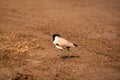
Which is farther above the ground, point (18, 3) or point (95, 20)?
point (18, 3)

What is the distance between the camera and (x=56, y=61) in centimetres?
729

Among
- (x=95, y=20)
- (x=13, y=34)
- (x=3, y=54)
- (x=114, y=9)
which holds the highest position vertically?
(x=114, y=9)

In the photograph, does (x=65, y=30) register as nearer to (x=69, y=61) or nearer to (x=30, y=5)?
(x=69, y=61)

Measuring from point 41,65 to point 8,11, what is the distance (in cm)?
702

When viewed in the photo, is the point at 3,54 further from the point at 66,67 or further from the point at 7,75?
the point at 66,67

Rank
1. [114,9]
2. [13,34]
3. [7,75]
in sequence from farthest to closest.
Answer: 1. [114,9]
2. [13,34]
3. [7,75]

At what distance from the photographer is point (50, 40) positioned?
8969mm

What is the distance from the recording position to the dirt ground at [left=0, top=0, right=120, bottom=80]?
6.65 metres

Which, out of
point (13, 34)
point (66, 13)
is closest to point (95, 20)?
point (66, 13)

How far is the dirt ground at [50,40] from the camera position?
665 cm

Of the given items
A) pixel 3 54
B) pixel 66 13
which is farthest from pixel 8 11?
pixel 3 54

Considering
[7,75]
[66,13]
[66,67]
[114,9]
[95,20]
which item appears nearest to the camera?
[7,75]

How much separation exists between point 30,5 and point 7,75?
879 centimetres

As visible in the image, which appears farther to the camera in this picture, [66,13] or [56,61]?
[66,13]
